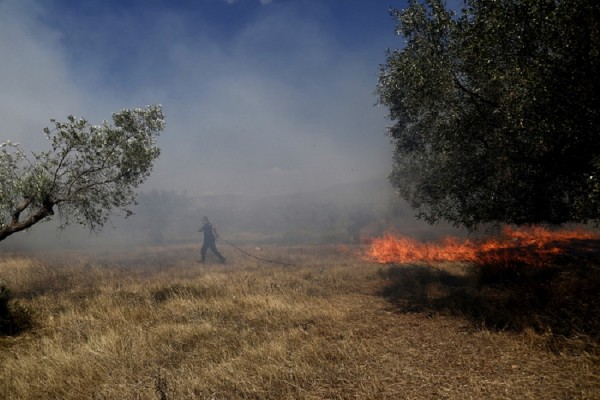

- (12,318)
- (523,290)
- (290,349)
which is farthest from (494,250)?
(12,318)

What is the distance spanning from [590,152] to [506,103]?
215 centimetres

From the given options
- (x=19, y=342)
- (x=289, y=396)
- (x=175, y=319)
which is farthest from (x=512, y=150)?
(x=19, y=342)

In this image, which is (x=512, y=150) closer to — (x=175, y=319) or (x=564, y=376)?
(x=564, y=376)

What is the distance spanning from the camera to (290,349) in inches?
267

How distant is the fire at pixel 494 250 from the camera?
12.7 m

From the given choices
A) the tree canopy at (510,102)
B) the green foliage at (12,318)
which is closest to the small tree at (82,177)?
the green foliage at (12,318)

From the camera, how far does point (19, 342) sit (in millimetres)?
7746

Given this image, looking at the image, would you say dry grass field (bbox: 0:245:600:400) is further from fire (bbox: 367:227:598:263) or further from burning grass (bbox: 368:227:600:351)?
fire (bbox: 367:227:598:263)

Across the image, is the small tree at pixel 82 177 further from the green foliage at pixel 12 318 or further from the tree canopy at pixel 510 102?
the tree canopy at pixel 510 102

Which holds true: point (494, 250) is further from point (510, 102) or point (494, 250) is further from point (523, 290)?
point (510, 102)

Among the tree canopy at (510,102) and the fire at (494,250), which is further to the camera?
the fire at (494,250)

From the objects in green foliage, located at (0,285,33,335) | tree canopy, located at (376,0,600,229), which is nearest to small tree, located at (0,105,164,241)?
green foliage, located at (0,285,33,335)

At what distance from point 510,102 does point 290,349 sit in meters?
7.24

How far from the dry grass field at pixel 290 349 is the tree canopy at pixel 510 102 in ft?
9.22
